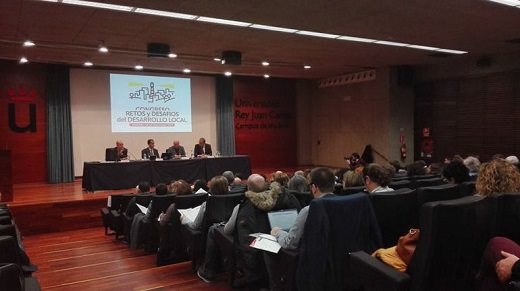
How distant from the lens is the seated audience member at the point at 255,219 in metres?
3.09

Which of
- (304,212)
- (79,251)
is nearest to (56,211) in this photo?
(79,251)

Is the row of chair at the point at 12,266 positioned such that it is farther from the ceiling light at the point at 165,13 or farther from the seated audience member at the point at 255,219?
the ceiling light at the point at 165,13

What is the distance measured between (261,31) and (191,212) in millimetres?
4120

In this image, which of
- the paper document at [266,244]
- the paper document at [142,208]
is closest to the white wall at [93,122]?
the paper document at [142,208]

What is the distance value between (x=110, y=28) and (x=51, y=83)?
15.4ft

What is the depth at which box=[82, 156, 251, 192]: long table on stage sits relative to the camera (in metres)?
8.49

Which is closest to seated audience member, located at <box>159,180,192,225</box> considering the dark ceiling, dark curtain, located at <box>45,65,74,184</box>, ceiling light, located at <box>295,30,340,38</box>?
the dark ceiling

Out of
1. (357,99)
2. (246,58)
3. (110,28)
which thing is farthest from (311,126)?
(110,28)

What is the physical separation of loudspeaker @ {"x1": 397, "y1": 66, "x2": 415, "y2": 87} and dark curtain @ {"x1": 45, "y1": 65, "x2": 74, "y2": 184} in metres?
9.11

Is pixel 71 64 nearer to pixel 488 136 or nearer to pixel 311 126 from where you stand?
pixel 311 126

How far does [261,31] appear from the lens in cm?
705

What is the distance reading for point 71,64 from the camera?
1039cm

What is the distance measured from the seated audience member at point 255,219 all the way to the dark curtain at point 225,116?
961 cm

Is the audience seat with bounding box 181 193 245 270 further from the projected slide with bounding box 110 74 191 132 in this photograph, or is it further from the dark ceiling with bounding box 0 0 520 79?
the projected slide with bounding box 110 74 191 132
